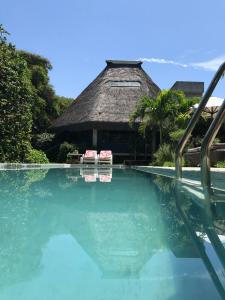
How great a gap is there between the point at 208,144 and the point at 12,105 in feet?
44.3

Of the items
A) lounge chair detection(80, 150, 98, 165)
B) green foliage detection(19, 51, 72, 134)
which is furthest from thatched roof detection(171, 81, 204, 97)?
lounge chair detection(80, 150, 98, 165)

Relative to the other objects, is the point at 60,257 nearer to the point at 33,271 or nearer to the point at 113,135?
the point at 33,271

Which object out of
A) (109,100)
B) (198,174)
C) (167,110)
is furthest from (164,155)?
(109,100)

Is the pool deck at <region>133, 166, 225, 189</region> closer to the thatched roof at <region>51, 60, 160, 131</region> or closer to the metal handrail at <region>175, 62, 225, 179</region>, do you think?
A: the metal handrail at <region>175, 62, 225, 179</region>

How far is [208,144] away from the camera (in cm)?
428

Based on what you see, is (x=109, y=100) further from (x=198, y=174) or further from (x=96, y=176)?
(x=198, y=174)

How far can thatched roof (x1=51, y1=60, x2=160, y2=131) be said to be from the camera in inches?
958

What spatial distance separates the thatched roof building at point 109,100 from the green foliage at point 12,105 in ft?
22.5

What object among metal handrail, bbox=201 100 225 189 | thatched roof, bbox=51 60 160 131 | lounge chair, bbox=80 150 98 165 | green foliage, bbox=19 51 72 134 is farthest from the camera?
green foliage, bbox=19 51 72 134

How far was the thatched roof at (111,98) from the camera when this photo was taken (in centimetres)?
2433

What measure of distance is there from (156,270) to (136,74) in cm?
2634

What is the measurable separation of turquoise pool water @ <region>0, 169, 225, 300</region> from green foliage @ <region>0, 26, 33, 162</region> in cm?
1245

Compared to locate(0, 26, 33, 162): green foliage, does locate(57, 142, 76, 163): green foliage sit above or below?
below

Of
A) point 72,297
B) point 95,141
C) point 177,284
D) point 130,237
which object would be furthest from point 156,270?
point 95,141
